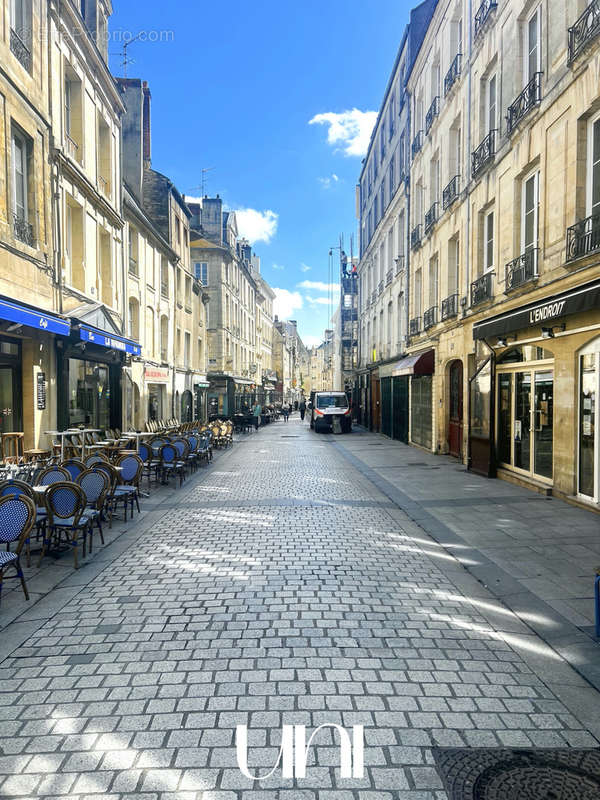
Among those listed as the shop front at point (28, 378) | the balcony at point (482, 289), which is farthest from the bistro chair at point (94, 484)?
the balcony at point (482, 289)

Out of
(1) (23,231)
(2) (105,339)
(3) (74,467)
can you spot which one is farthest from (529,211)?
(1) (23,231)

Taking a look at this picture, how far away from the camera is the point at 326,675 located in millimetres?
3297

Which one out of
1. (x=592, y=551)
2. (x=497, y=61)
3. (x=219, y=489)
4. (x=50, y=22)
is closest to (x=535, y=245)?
(x=497, y=61)

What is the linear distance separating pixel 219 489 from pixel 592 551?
6980mm

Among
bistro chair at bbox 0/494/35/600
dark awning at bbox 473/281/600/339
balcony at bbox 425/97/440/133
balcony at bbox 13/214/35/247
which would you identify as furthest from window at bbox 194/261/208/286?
bistro chair at bbox 0/494/35/600

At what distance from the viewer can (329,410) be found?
27.4 meters

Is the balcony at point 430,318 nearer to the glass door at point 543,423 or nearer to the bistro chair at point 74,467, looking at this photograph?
the glass door at point 543,423

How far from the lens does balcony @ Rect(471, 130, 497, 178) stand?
11.7 metres

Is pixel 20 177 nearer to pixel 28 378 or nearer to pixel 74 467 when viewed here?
pixel 28 378

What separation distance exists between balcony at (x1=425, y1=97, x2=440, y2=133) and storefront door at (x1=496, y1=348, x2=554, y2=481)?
33.8ft

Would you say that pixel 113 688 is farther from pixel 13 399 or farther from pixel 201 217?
pixel 201 217

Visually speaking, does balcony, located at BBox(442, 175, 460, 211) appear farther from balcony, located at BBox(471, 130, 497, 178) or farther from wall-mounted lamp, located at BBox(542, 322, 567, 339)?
wall-mounted lamp, located at BBox(542, 322, 567, 339)

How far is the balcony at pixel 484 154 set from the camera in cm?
1170

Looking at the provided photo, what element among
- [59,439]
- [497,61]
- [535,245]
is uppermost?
[497,61]
